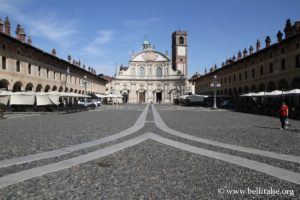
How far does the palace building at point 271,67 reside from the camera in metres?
29.8

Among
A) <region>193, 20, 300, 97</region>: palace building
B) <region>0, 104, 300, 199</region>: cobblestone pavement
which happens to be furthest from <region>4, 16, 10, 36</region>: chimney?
<region>193, 20, 300, 97</region>: palace building

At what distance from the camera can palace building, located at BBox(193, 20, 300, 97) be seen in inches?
1173

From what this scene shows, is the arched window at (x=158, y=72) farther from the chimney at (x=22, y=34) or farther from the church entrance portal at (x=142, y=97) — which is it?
the chimney at (x=22, y=34)

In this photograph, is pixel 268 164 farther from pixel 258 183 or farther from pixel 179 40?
pixel 179 40

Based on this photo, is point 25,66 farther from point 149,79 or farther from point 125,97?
point 149,79

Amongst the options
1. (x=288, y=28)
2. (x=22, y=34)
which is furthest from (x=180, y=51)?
(x=22, y=34)

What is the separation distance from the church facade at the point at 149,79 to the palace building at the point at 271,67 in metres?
39.8

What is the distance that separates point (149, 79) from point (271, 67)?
60.6 meters

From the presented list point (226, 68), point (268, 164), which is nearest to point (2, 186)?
point (268, 164)

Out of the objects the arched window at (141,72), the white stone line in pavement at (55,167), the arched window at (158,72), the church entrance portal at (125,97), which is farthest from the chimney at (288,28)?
the church entrance portal at (125,97)

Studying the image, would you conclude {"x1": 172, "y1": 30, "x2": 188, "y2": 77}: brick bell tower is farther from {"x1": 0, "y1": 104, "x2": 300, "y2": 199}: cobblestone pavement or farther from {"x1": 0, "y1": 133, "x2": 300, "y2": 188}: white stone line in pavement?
{"x1": 0, "y1": 133, "x2": 300, "y2": 188}: white stone line in pavement

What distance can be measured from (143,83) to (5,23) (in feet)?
212

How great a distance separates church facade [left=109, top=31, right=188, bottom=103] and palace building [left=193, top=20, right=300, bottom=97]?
3975 cm

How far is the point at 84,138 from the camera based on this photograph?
34.9 ft
